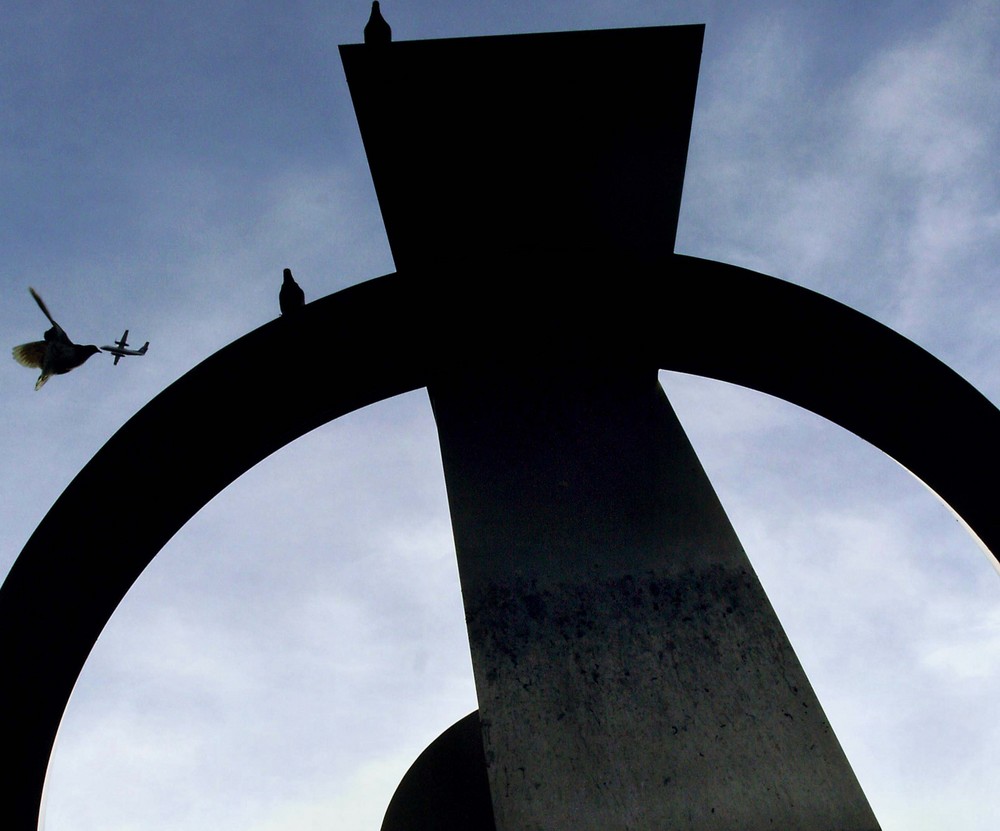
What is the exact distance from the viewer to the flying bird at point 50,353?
22.0 feet

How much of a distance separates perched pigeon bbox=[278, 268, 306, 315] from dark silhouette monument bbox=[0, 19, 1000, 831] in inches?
16.5

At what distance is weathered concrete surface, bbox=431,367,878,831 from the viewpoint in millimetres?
4273

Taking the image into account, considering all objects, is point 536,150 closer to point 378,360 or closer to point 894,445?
point 378,360

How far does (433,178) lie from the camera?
557 cm

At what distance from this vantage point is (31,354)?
6.73m

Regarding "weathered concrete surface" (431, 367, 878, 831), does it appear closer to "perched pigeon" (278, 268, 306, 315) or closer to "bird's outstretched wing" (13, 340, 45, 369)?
"perched pigeon" (278, 268, 306, 315)

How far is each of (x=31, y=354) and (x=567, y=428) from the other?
4.02 m

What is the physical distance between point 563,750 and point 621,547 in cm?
123

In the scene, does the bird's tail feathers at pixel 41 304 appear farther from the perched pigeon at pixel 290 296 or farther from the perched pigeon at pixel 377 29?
the perched pigeon at pixel 377 29

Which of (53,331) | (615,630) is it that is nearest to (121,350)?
(53,331)

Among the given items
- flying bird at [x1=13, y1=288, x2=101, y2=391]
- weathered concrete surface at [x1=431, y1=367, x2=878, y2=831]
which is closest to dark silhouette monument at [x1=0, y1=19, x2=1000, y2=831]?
weathered concrete surface at [x1=431, y1=367, x2=878, y2=831]

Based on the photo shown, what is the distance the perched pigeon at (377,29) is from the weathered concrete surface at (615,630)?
2.19 m

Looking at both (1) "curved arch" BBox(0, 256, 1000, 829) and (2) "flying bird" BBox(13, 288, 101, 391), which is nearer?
(1) "curved arch" BBox(0, 256, 1000, 829)

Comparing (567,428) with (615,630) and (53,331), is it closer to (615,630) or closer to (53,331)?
(615,630)
